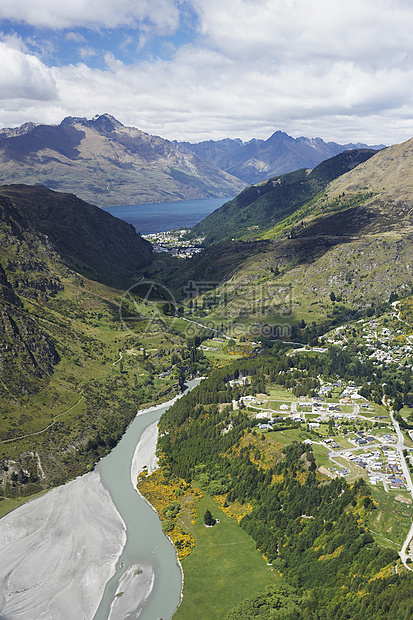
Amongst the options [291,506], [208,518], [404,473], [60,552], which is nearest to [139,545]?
[208,518]

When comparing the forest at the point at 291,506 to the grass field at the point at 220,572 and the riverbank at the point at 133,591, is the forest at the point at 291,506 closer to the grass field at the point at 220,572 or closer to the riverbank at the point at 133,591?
the grass field at the point at 220,572

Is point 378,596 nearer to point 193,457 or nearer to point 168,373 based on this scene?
point 193,457

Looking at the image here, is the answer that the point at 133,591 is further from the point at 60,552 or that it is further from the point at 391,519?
the point at 391,519

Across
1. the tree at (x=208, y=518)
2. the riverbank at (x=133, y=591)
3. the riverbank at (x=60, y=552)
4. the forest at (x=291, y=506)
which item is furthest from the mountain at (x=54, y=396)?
the tree at (x=208, y=518)

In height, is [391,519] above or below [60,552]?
above

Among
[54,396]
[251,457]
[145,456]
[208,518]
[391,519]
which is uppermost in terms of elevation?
[54,396]

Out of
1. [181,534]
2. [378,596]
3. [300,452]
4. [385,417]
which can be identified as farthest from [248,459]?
[378,596]

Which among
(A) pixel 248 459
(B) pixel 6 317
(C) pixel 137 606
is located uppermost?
(B) pixel 6 317
